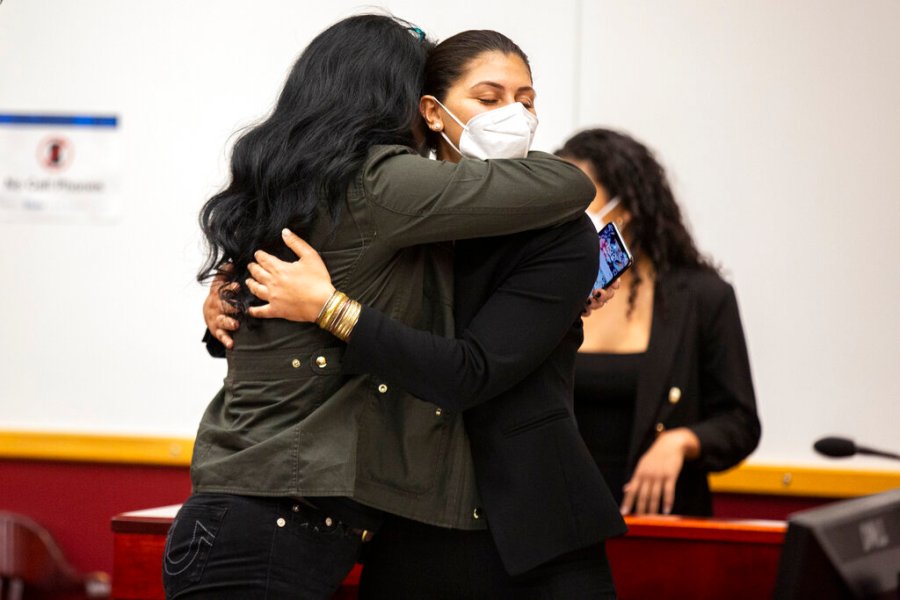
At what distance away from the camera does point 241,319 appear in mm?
1697

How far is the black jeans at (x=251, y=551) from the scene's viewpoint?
5.03 ft

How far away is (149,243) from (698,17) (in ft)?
6.49

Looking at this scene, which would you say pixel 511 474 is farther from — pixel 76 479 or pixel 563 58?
pixel 76 479

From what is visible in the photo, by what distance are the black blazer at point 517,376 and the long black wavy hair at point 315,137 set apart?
8.4 inches

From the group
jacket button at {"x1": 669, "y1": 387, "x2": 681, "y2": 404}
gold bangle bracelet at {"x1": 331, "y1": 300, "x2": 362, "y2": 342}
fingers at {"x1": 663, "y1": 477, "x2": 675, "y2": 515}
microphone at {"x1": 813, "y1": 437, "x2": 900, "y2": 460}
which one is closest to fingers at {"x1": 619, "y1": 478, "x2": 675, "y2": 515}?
fingers at {"x1": 663, "y1": 477, "x2": 675, "y2": 515}

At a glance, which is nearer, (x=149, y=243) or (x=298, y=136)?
(x=298, y=136)

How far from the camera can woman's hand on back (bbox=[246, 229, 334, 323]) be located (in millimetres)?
1592

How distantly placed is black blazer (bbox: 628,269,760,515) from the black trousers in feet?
3.84

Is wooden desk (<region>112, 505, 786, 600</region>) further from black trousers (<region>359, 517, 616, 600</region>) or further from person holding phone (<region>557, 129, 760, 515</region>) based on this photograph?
person holding phone (<region>557, 129, 760, 515</region>)

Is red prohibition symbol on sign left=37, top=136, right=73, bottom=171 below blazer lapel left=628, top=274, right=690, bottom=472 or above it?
above

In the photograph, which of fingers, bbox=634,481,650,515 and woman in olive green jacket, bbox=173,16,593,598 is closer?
woman in olive green jacket, bbox=173,16,593,598

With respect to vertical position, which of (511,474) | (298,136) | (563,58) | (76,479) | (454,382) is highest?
(563,58)

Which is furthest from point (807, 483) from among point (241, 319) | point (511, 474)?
point (241, 319)

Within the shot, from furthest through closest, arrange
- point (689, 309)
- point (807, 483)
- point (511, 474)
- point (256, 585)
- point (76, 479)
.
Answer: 1. point (76, 479)
2. point (807, 483)
3. point (689, 309)
4. point (511, 474)
5. point (256, 585)
